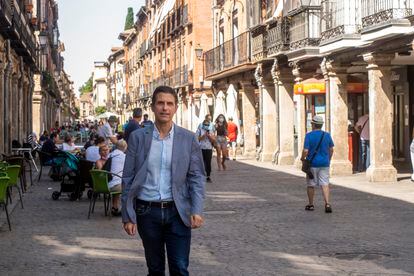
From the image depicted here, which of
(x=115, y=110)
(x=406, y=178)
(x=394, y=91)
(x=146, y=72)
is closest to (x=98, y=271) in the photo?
(x=406, y=178)

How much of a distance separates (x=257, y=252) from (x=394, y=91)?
1827cm

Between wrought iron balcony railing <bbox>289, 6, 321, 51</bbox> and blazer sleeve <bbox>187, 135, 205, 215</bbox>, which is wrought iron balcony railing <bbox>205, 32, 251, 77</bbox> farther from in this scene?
blazer sleeve <bbox>187, 135, 205, 215</bbox>

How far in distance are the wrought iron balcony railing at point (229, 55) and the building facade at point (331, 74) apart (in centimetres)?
8

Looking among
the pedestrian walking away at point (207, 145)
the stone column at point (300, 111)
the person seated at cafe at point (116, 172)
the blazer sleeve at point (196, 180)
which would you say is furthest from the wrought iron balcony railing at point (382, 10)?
the blazer sleeve at point (196, 180)

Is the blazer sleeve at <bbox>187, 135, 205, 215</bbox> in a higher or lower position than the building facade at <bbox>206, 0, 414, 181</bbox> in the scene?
Result: lower

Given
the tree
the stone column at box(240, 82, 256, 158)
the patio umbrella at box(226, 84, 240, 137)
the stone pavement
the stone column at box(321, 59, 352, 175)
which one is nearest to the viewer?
the stone pavement

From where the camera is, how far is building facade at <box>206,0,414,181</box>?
19.0m

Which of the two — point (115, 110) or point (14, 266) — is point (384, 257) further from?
point (115, 110)

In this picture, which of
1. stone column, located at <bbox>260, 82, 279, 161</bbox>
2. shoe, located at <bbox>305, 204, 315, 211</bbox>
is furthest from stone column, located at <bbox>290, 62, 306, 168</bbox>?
shoe, located at <bbox>305, 204, 315, 211</bbox>

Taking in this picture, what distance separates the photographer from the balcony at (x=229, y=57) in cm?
3086

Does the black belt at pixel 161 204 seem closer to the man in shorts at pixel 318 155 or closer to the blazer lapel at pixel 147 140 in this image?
the blazer lapel at pixel 147 140

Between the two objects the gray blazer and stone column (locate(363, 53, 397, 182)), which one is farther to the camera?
stone column (locate(363, 53, 397, 182))

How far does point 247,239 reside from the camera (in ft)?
34.6

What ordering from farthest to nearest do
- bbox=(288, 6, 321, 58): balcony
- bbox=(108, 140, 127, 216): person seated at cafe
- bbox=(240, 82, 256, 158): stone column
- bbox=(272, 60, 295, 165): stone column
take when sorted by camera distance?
1. bbox=(240, 82, 256, 158): stone column
2. bbox=(272, 60, 295, 165): stone column
3. bbox=(288, 6, 321, 58): balcony
4. bbox=(108, 140, 127, 216): person seated at cafe
